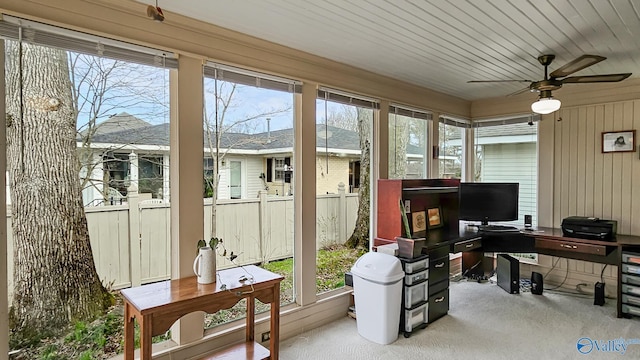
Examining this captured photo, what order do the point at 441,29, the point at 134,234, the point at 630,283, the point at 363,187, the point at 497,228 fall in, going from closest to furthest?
the point at 134,234 < the point at 441,29 < the point at 630,283 < the point at 363,187 < the point at 497,228

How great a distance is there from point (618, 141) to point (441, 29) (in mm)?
2980

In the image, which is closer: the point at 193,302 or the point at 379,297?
the point at 193,302

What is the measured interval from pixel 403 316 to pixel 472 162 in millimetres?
2981

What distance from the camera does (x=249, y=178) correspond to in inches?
113

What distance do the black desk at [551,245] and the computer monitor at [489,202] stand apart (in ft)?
1.02

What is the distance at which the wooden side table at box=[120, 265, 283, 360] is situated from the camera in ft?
6.00

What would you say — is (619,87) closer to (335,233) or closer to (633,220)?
(633,220)

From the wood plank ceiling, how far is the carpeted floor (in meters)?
2.45

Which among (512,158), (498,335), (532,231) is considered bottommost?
(498,335)

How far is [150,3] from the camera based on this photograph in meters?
2.13

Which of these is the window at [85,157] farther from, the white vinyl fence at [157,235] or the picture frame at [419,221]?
the picture frame at [419,221]

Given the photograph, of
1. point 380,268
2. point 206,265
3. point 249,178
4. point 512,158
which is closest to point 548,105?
point 380,268

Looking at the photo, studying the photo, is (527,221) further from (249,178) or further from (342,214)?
(249,178)

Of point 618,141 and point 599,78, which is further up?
point 599,78
